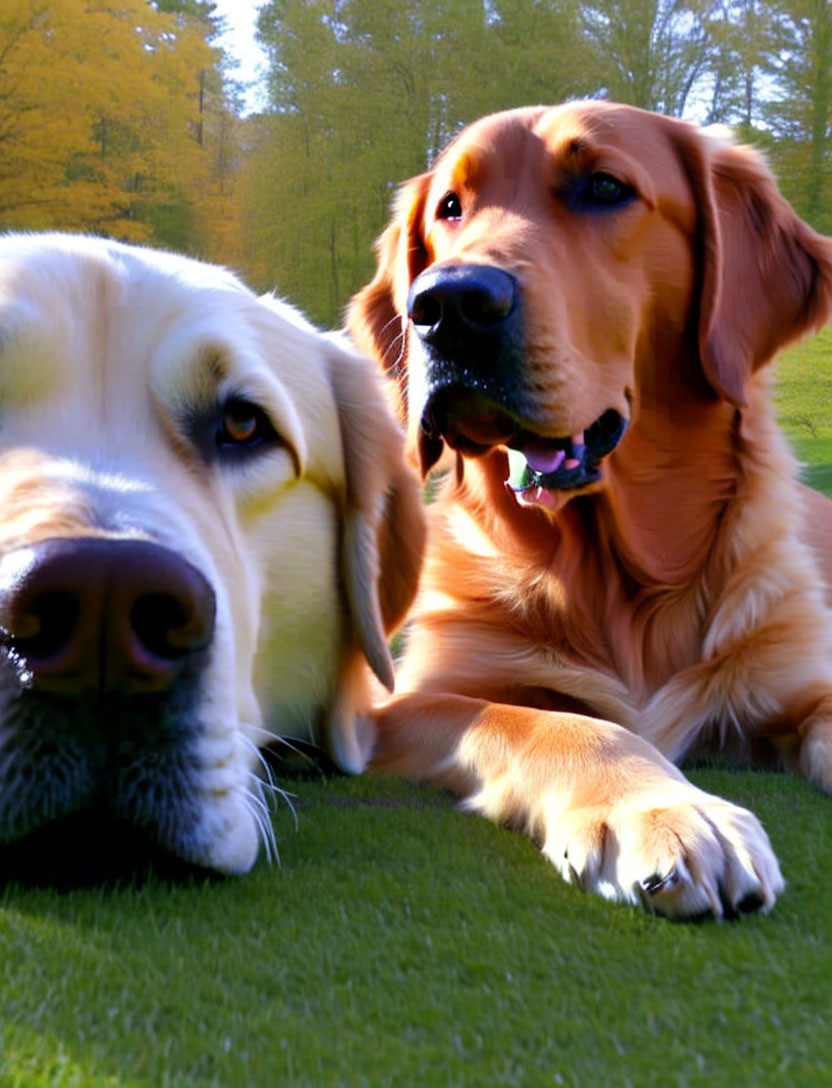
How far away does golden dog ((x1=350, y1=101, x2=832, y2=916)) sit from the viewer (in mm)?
2900

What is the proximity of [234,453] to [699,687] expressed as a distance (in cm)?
143

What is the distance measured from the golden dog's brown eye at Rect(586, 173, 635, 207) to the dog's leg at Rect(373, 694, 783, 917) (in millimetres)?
1382

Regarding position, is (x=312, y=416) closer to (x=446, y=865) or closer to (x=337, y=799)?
(x=337, y=799)

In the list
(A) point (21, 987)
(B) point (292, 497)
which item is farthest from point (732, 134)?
(A) point (21, 987)

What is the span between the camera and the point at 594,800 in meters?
2.04

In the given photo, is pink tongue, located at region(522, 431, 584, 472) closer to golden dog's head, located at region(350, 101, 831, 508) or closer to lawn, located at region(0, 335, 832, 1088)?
golden dog's head, located at region(350, 101, 831, 508)

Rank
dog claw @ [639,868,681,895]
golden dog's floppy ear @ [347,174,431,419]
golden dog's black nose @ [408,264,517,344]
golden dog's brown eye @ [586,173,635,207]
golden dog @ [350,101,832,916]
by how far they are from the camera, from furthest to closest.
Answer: golden dog's floppy ear @ [347,174,431,419]
golden dog's brown eye @ [586,173,635,207]
golden dog @ [350,101,832,916]
golden dog's black nose @ [408,264,517,344]
dog claw @ [639,868,681,895]

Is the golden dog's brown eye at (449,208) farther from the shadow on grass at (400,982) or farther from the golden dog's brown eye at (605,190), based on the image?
the shadow on grass at (400,982)

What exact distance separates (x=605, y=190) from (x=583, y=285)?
13.4 inches

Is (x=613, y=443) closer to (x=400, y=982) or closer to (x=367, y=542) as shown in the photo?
(x=367, y=542)

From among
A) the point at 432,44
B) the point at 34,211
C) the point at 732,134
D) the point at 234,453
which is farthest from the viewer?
the point at 432,44

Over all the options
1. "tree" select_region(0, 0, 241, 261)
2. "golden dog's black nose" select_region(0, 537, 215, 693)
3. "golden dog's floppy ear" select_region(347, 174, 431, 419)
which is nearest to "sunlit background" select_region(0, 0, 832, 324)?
"tree" select_region(0, 0, 241, 261)

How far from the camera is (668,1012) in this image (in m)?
1.35

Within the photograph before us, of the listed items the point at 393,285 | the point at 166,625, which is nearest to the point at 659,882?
the point at 166,625
